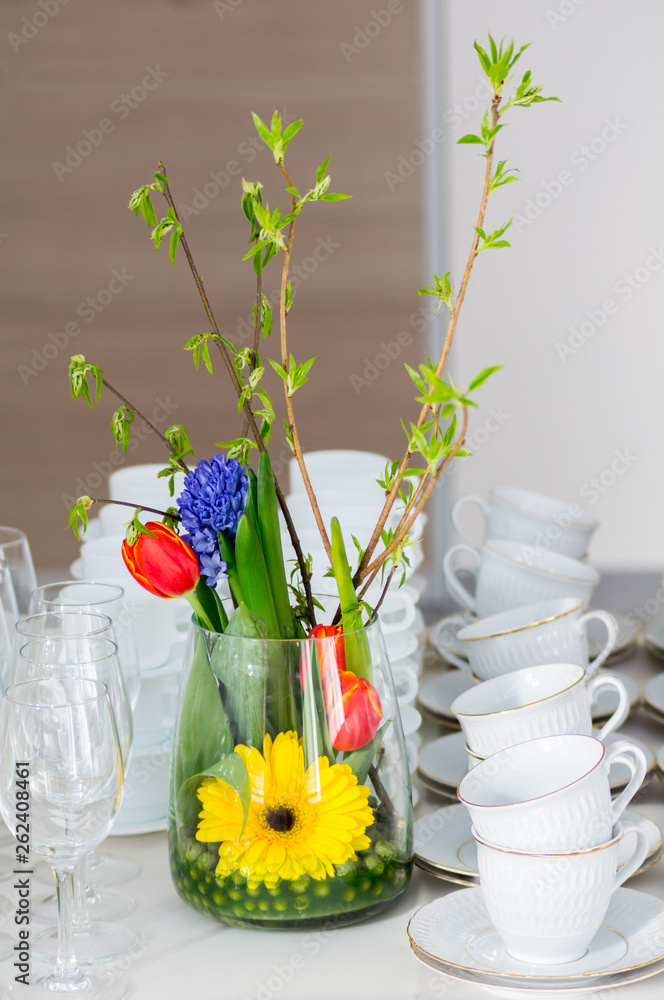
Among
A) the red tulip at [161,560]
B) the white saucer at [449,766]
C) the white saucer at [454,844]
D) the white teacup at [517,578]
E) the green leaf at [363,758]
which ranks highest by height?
the red tulip at [161,560]

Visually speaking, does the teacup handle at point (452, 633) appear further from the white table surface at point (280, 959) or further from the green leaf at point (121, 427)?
the green leaf at point (121, 427)

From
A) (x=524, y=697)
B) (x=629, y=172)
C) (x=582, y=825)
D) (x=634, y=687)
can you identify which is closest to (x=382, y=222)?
(x=629, y=172)

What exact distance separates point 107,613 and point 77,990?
233 millimetres

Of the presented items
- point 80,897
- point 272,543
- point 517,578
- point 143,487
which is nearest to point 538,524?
point 517,578

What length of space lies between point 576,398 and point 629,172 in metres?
0.43

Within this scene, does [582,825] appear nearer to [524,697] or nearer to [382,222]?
[524,697]

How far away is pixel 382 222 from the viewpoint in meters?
1.96

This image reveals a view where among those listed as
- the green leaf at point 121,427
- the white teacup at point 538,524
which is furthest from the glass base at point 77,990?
the white teacup at point 538,524

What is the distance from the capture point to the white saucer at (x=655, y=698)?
0.95 metres

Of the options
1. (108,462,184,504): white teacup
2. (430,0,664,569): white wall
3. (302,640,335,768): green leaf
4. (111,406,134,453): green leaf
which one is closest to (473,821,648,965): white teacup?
(302,640,335,768): green leaf

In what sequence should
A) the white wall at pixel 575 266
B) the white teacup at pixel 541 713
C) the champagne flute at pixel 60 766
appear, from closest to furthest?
the champagne flute at pixel 60 766
the white teacup at pixel 541 713
the white wall at pixel 575 266

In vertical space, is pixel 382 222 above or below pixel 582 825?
above

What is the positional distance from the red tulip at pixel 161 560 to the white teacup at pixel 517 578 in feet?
1.42

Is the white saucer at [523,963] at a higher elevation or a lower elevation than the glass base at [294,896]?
lower
